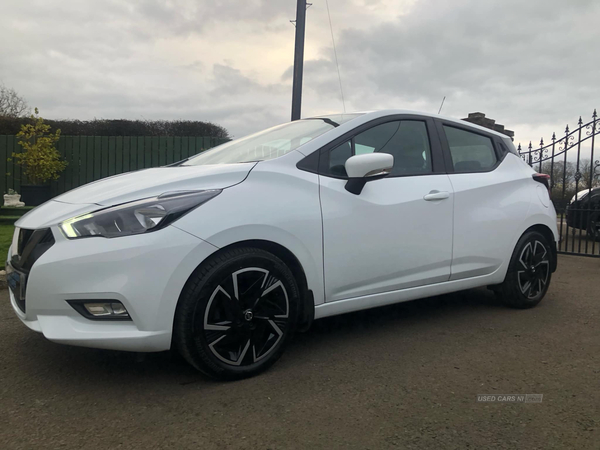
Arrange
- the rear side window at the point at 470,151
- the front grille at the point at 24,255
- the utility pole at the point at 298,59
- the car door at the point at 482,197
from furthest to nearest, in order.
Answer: the utility pole at the point at 298,59 < the rear side window at the point at 470,151 < the car door at the point at 482,197 < the front grille at the point at 24,255

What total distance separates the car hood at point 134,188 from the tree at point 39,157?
992 centimetres

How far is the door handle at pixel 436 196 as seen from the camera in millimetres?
3271

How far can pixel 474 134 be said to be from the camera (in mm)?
3930

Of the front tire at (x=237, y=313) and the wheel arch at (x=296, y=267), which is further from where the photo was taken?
the wheel arch at (x=296, y=267)

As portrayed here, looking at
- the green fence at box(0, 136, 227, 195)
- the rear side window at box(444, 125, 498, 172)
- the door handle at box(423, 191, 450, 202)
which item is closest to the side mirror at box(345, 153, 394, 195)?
the door handle at box(423, 191, 450, 202)

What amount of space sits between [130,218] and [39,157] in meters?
10.7

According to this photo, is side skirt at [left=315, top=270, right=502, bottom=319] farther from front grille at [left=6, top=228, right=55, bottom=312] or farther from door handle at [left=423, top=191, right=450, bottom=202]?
front grille at [left=6, top=228, right=55, bottom=312]

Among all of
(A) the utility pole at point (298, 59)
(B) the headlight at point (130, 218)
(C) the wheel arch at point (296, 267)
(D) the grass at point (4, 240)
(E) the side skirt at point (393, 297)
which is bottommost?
(D) the grass at point (4, 240)

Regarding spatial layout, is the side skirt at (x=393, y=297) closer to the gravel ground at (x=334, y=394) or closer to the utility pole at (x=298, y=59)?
the gravel ground at (x=334, y=394)

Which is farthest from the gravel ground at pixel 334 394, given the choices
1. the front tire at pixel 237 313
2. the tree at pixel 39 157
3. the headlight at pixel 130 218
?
the tree at pixel 39 157

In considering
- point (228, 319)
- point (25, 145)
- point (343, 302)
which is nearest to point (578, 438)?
point (343, 302)

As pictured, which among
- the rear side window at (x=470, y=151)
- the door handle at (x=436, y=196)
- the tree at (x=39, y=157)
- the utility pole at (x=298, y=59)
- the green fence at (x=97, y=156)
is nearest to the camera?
the door handle at (x=436, y=196)

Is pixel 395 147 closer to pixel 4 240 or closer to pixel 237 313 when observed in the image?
pixel 237 313

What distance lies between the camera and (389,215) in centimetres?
304
